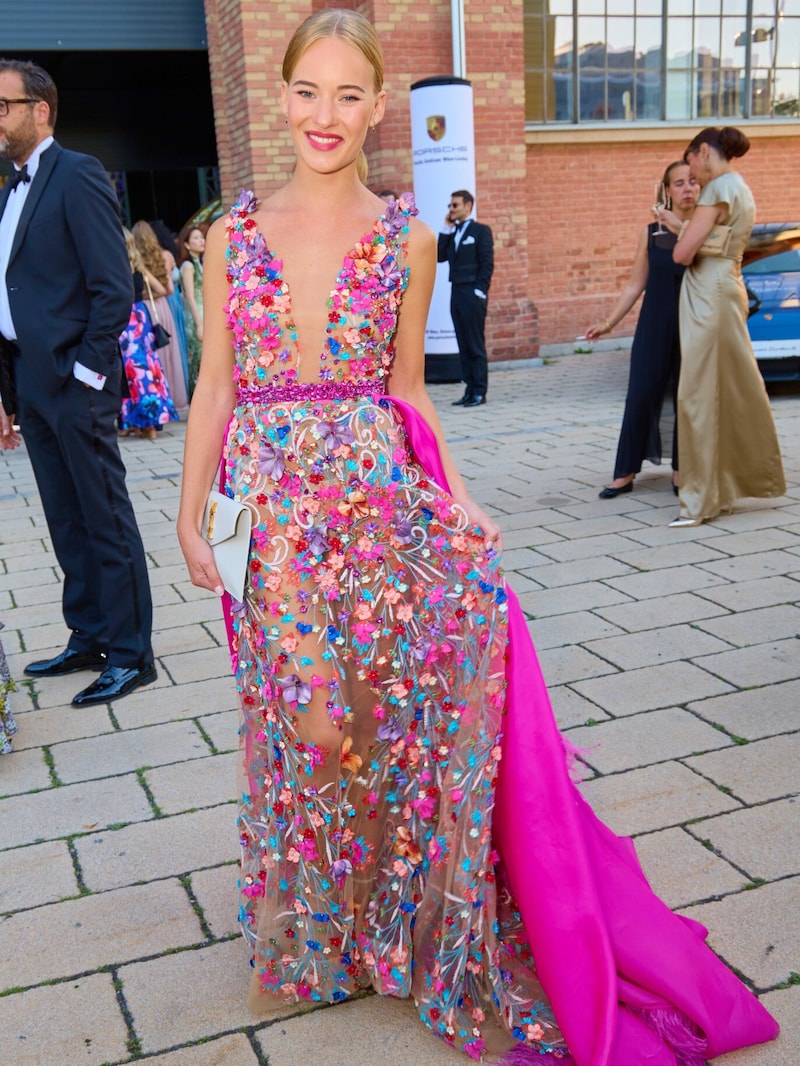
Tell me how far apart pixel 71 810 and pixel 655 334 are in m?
4.54

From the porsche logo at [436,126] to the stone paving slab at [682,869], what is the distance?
33.4ft

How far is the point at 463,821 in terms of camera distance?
2.30 meters

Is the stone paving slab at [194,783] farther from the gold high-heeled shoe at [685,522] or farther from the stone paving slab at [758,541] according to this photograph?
the gold high-heeled shoe at [685,522]

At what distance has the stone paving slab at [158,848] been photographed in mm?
3045

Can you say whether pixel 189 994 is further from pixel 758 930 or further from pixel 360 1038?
pixel 758 930

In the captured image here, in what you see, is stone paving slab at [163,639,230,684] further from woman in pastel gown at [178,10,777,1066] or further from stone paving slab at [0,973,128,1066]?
woman in pastel gown at [178,10,777,1066]

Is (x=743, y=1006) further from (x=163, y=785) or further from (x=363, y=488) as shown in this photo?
(x=163, y=785)

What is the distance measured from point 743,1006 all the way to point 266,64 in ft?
39.4

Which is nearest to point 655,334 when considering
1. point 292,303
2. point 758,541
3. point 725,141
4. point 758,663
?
point 725,141

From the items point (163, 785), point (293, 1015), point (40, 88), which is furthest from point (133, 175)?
point (293, 1015)

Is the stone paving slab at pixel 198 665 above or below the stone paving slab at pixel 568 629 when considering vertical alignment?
below

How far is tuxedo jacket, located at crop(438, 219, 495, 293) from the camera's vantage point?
36.1 ft

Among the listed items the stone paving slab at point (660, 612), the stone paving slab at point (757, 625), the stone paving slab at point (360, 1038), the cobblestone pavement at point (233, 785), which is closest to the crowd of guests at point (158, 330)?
the cobblestone pavement at point (233, 785)

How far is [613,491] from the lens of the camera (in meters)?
6.81
